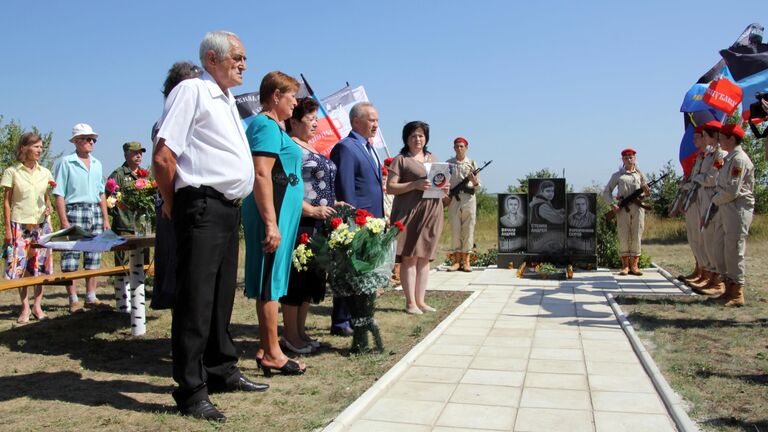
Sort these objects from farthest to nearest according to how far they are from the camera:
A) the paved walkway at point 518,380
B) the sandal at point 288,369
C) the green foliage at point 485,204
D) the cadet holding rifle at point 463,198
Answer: the green foliage at point 485,204, the cadet holding rifle at point 463,198, the sandal at point 288,369, the paved walkway at point 518,380

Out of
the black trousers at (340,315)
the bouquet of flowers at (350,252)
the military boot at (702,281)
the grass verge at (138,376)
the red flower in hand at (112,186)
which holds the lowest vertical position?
the grass verge at (138,376)

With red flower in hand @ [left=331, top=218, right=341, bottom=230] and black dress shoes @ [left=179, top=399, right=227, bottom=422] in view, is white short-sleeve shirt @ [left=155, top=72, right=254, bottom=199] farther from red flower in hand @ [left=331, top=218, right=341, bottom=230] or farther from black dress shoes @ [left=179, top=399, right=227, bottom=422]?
red flower in hand @ [left=331, top=218, right=341, bottom=230]

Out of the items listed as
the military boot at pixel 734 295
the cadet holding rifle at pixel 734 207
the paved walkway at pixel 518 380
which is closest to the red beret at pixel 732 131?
the cadet holding rifle at pixel 734 207

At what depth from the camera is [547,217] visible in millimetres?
12016

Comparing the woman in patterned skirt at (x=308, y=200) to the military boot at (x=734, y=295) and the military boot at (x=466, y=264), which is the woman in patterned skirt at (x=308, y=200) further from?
the military boot at (x=466, y=264)

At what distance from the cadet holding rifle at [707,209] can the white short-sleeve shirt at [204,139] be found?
643 cm

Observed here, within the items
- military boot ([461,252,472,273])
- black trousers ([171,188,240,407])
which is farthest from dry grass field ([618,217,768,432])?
military boot ([461,252,472,273])

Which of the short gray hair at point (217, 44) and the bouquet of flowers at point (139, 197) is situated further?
the bouquet of flowers at point (139, 197)

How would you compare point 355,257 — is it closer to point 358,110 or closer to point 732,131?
point 358,110

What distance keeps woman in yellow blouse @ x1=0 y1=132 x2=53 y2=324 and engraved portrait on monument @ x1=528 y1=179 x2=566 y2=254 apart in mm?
8103

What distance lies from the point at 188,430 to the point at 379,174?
3237 millimetres

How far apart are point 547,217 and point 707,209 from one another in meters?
3.96

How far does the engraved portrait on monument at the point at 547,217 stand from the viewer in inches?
470

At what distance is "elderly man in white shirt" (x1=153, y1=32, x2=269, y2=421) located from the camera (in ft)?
11.8
